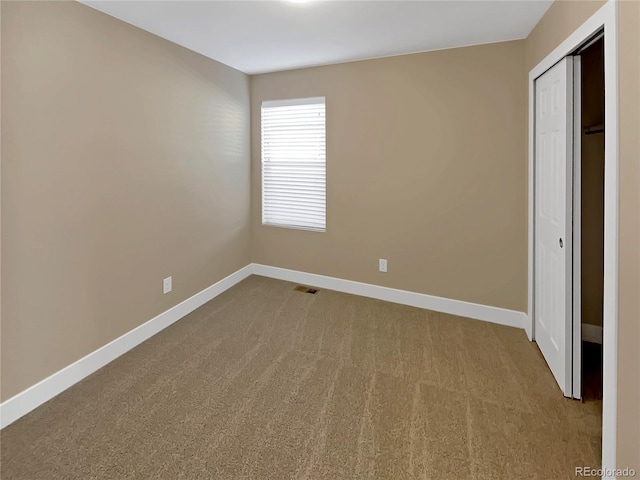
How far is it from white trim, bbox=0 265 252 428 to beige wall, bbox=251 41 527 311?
1.52 metres

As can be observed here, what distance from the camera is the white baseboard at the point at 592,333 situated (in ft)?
9.55

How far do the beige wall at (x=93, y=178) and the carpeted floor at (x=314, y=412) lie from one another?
1.36 ft

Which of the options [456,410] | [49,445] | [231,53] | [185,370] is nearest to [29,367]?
[49,445]

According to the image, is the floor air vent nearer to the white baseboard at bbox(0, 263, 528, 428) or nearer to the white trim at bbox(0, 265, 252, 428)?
the white baseboard at bbox(0, 263, 528, 428)

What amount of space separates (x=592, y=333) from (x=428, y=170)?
188 cm

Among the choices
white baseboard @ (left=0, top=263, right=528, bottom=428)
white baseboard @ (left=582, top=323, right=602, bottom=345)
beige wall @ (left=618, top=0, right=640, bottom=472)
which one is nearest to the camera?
beige wall @ (left=618, top=0, right=640, bottom=472)

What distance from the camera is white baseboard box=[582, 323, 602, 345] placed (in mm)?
2912

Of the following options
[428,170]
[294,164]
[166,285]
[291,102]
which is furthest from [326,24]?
[166,285]

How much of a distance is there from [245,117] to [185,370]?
9.36 ft

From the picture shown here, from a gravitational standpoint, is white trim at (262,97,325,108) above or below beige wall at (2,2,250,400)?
above

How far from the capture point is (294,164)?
419cm

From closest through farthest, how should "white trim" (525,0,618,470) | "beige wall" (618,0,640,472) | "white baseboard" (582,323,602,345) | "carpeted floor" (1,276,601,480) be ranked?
"beige wall" (618,0,640,472), "white trim" (525,0,618,470), "carpeted floor" (1,276,601,480), "white baseboard" (582,323,602,345)

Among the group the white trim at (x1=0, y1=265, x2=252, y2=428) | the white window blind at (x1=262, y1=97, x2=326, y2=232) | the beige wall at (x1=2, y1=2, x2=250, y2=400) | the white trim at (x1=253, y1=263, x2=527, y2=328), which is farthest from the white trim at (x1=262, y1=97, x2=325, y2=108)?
the white trim at (x1=0, y1=265, x2=252, y2=428)

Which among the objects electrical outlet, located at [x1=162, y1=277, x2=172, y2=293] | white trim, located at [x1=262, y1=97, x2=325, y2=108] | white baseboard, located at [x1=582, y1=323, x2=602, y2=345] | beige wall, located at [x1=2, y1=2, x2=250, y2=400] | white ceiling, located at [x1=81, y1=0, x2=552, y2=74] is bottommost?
white baseboard, located at [x1=582, y1=323, x2=602, y2=345]
